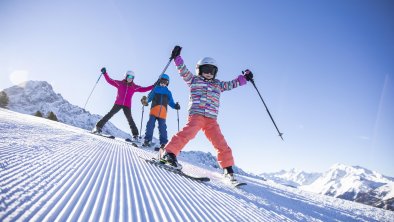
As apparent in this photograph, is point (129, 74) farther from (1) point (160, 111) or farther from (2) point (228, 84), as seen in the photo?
(2) point (228, 84)

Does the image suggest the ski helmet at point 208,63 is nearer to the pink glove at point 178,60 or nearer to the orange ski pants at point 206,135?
the pink glove at point 178,60

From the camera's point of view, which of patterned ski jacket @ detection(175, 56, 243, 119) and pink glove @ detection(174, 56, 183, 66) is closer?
patterned ski jacket @ detection(175, 56, 243, 119)

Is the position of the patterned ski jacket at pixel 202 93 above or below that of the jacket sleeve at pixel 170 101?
below

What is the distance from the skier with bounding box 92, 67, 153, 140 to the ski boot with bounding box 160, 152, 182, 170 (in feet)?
17.3

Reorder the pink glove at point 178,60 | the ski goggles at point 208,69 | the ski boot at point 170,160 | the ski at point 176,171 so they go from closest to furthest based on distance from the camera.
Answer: the ski at point 176,171
the ski boot at point 170,160
the ski goggles at point 208,69
the pink glove at point 178,60

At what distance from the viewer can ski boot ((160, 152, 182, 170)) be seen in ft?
14.4

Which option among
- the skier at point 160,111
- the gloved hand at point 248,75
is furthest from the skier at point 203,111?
the skier at point 160,111

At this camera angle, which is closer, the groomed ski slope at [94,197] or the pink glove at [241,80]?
the groomed ski slope at [94,197]

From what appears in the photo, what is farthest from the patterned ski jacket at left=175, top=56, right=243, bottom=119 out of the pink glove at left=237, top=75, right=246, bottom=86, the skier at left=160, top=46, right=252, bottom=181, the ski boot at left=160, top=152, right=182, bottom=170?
the ski boot at left=160, top=152, right=182, bottom=170

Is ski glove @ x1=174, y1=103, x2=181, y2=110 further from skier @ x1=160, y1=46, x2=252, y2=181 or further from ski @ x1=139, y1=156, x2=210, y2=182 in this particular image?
ski @ x1=139, y1=156, x2=210, y2=182

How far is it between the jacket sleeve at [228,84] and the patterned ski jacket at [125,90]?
5250 mm

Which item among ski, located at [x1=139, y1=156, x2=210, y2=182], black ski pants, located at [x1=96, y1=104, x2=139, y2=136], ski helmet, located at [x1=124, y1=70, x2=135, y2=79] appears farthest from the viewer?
ski helmet, located at [x1=124, y1=70, x2=135, y2=79]

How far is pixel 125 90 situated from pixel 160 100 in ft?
5.05

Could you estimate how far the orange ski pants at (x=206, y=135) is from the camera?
4.57 meters
